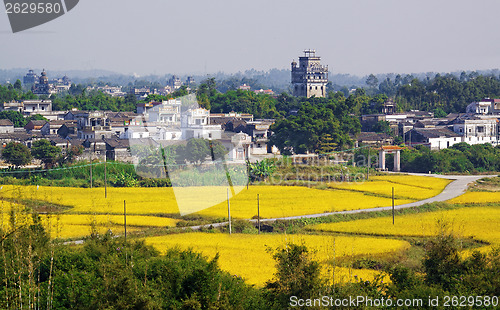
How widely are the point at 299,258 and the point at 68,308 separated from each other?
12.7 feet

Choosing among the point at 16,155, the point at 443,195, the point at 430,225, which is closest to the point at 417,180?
the point at 443,195

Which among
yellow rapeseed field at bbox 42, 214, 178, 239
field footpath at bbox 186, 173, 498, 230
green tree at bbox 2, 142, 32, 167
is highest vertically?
green tree at bbox 2, 142, 32, 167

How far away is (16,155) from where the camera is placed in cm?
3544

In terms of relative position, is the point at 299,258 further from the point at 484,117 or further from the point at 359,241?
the point at 484,117

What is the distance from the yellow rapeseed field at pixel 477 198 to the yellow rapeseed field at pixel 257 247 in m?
8.32

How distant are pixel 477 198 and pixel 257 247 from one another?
484 inches

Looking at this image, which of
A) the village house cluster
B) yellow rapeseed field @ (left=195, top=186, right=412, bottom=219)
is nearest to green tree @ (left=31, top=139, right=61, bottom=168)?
the village house cluster

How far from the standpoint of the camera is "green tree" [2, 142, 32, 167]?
35.4 metres

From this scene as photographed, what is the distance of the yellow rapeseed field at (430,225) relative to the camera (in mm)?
20062

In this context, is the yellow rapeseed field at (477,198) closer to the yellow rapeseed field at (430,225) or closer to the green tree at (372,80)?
the yellow rapeseed field at (430,225)

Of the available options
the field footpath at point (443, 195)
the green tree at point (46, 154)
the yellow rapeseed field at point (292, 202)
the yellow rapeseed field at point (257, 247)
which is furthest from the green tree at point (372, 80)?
the yellow rapeseed field at point (257, 247)

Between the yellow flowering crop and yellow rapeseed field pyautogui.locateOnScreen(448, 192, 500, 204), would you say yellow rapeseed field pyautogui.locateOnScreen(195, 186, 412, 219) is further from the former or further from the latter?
the yellow flowering crop

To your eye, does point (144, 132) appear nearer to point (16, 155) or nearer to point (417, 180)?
point (16, 155)

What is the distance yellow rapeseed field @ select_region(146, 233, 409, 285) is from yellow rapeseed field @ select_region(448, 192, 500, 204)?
8.32 m
